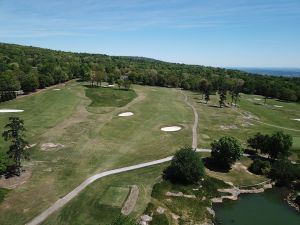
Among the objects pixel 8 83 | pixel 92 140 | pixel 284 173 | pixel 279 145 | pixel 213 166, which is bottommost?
pixel 213 166

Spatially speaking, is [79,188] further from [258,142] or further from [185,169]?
[258,142]

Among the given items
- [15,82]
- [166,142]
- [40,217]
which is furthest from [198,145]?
[15,82]

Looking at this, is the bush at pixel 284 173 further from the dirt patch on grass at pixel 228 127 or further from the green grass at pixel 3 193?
the green grass at pixel 3 193

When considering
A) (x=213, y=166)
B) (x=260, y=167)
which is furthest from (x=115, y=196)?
(x=260, y=167)

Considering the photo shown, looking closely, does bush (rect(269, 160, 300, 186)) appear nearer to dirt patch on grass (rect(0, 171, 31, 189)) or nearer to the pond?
the pond

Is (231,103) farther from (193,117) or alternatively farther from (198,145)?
(198,145)

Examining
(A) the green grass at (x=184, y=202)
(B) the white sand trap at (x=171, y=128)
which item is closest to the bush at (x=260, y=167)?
(A) the green grass at (x=184, y=202)

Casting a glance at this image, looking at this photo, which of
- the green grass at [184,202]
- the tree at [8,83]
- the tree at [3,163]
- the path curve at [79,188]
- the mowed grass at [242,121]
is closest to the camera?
the path curve at [79,188]
